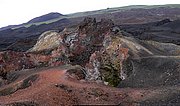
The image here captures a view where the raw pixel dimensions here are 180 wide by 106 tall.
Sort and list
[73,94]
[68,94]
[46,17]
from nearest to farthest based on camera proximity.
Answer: [68,94] → [73,94] → [46,17]

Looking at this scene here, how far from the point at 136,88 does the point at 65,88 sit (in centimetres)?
572

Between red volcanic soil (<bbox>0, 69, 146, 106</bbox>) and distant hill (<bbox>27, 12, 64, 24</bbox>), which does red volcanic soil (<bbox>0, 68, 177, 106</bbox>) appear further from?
distant hill (<bbox>27, 12, 64, 24</bbox>)

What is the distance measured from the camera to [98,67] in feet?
109

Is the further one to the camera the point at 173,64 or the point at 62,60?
the point at 62,60

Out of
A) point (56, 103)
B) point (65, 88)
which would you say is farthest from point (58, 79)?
point (56, 103)

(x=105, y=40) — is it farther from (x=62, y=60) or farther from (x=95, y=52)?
(x=62, y=60)

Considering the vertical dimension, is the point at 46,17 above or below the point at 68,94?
below

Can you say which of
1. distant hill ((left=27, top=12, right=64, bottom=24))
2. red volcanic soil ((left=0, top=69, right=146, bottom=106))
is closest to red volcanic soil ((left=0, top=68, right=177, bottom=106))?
red volcanic soil ((left=0, top=69, right=146, bottom=106))

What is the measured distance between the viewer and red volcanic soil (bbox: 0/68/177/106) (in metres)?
24.4

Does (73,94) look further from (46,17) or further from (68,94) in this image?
(46,17)

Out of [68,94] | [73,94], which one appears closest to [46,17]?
[73,94]

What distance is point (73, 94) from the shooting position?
83.9ft

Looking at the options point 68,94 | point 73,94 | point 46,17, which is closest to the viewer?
point 68,94

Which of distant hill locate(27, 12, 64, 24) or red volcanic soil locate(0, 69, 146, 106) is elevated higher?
red volcanic soil locate(0, 69, 146, 106)
